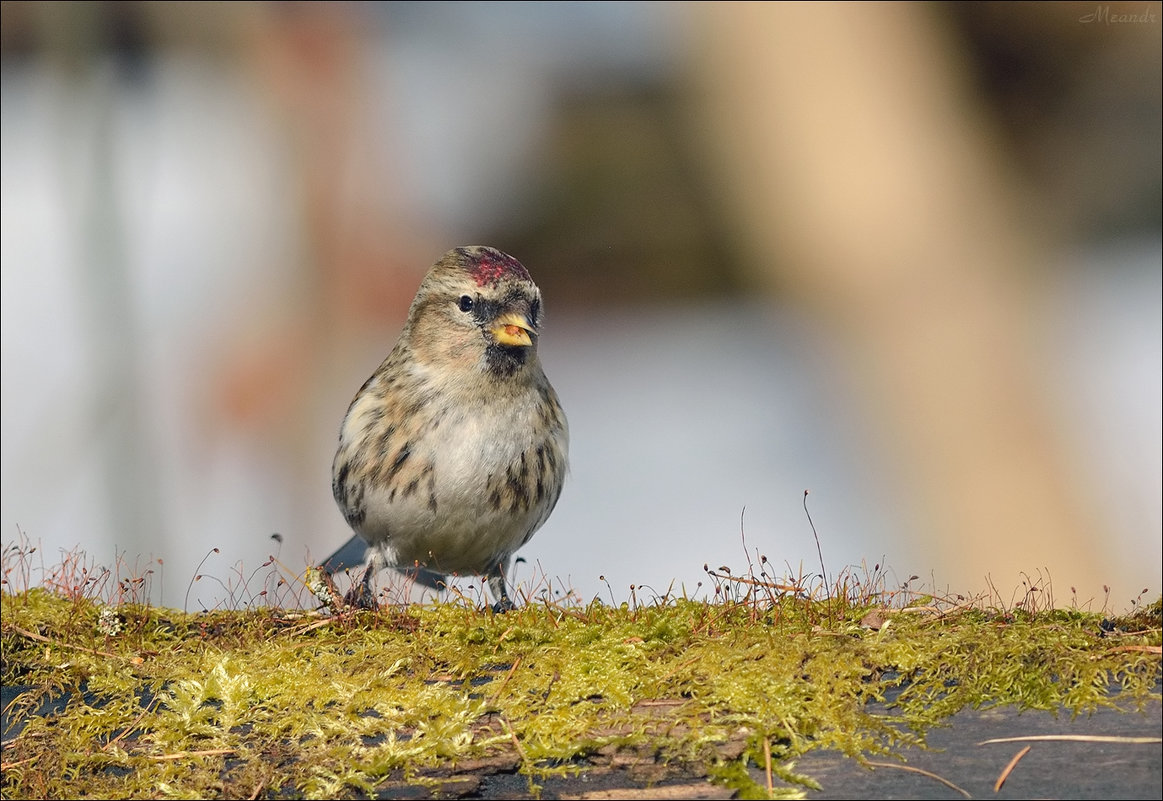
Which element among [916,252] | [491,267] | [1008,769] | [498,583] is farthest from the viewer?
[916,252]

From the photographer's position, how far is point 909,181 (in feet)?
23.8

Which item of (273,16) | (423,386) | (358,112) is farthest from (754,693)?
(273,16)

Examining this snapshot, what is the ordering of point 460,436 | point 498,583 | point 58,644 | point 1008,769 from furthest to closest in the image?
point 498,583
point 460,436
point 58,644
point 1008,769

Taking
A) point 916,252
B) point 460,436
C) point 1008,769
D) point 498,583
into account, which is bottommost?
point 1008,769

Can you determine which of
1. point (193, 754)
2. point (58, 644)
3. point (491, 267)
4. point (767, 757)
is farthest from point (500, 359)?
point (767, 757)

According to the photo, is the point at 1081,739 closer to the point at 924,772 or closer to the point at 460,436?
the point at 924,772

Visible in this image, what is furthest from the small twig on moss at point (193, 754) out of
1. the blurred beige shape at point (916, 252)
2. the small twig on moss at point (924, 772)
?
the blurred beige shape at point (916, 252)

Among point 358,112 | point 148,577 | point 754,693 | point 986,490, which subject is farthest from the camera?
point 358,112

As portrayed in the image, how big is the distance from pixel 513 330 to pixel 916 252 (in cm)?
397

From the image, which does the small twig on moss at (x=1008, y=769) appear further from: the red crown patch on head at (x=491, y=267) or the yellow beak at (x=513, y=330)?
the red crown patch on head at (x=491, y=267)

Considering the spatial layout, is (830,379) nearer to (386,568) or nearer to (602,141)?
(602,141)

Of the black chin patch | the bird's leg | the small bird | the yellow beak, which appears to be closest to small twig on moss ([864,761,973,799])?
the small bird

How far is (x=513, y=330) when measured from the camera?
13.3ft

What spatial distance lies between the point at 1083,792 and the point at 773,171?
5.79 metres
